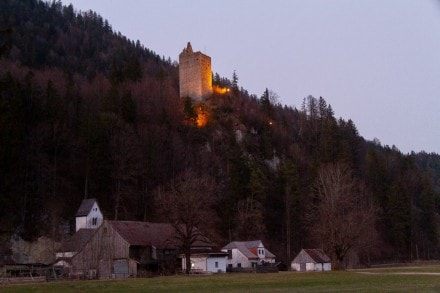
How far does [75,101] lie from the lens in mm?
91562

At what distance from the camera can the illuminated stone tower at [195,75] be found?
126m

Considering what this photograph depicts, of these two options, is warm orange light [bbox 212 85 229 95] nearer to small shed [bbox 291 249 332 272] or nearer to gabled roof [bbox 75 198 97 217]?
small shed [bbox 291 249 332 272]

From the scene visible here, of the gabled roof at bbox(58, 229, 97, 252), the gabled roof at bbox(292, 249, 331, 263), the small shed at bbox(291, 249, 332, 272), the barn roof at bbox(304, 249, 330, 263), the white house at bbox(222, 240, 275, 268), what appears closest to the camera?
the gabled roof at bbox(58, 229, 97, 252)

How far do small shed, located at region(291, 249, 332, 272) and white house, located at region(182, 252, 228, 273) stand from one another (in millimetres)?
18396

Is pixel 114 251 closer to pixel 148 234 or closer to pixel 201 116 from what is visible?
pixel 148 234

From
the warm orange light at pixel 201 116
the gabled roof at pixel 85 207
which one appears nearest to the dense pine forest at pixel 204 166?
the warm orange light at pixel 201 116

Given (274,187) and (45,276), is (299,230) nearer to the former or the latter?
(274,187)

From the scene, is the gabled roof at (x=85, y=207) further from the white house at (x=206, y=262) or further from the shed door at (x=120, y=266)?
the white house at (x=206, y=262)

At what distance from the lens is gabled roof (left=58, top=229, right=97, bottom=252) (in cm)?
6744

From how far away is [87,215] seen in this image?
7381 centimetres

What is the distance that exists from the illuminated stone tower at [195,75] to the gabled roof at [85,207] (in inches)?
2094

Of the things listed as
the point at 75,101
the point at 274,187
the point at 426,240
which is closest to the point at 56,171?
the point at 75,101

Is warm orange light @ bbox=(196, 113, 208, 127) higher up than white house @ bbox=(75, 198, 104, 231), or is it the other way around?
warm orange light @ bbox=(196, 113, 208, 127)

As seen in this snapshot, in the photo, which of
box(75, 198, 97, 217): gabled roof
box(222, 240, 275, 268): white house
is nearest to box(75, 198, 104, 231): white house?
box(75, 198, 97, 217): gabled roof
